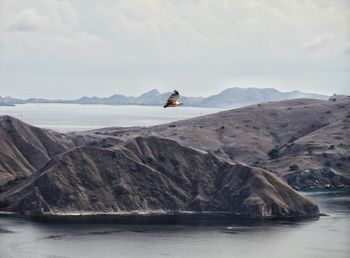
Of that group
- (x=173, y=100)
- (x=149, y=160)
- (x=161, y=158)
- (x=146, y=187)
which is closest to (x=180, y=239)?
(x=146, y=187)

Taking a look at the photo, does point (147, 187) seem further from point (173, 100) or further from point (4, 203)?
point (173, 100)

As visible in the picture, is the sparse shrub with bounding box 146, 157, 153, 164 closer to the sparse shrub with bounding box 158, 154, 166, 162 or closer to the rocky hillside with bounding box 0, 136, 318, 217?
the rocky hillside with bounding box 0, 136, 318, 217

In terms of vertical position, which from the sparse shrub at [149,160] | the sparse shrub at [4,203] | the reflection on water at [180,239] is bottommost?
the reflection on water at [180,239]

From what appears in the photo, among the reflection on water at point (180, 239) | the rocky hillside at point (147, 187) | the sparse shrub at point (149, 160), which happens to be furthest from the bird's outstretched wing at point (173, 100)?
the sparse shrub at point (149, 160)

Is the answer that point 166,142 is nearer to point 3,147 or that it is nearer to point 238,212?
point 238,212

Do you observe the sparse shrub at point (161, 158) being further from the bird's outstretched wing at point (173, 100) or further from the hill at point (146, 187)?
the bird's outstretched wing at point (173, 100)

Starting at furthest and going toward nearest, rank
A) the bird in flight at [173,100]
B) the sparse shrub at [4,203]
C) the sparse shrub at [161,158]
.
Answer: the sparse shrub at [161,158] → the sparse shrub at [4,203] → the bird in flight at [173,100]

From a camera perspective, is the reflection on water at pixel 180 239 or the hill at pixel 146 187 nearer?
the reflection on water at pixel 180 239
